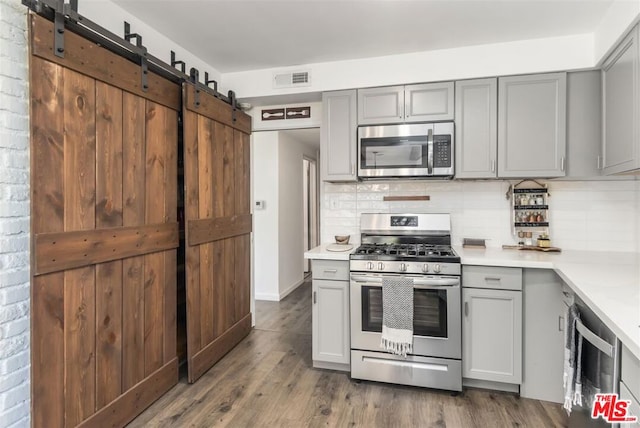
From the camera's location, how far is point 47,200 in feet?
5.13

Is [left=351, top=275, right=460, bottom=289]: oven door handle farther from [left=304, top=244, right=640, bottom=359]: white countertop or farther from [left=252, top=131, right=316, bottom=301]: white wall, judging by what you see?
[left=252, top=131, right=316, bottom=301]: white wall

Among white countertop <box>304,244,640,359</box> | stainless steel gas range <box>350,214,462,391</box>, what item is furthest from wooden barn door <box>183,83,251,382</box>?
stainless steel gas range <box>350,214,462,391</box>

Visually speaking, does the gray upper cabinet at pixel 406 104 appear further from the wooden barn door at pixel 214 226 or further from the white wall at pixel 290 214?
the white wall at pixel 290 214

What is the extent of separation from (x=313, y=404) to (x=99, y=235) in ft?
5.52

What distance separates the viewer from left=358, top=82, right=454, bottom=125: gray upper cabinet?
269 cm

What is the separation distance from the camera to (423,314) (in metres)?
2.45

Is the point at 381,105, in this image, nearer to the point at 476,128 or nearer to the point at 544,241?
the point at 476,128

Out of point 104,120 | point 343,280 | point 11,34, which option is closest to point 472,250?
point 343,280

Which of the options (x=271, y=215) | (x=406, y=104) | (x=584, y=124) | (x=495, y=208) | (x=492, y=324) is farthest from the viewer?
(x=271, y=215)

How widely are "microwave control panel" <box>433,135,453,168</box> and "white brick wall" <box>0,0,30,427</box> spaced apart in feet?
8.25

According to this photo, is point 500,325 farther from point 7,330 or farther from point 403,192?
point 7,330

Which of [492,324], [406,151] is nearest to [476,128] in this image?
[406,151]

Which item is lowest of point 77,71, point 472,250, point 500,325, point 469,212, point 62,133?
point 500,325

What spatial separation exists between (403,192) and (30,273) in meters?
2.61
